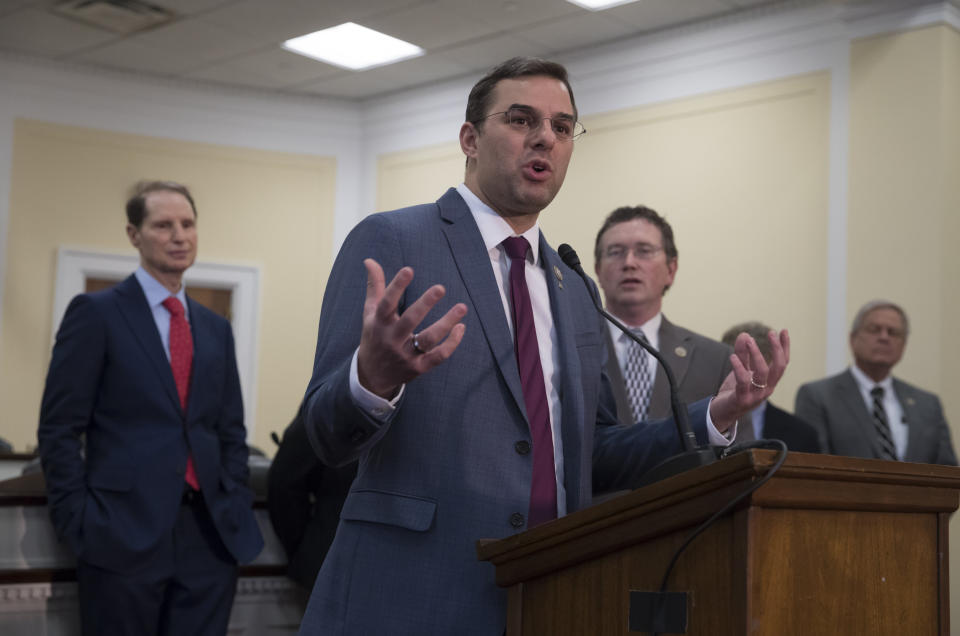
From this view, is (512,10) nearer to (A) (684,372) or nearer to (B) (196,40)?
(B) (196,40)

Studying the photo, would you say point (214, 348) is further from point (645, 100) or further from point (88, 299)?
point (645, 100)

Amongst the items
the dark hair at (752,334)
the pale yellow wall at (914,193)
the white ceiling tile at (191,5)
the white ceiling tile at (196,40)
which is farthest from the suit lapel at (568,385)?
the white ceiling tile at (196,40)

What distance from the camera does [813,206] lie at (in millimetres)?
6453

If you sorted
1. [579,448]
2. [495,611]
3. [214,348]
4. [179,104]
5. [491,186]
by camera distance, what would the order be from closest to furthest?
[495,611] < [579,448] < [491,186] < [214,348] < [179,104]

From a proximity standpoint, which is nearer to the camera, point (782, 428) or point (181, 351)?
point (181, 351)

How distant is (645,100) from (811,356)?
6.64ft

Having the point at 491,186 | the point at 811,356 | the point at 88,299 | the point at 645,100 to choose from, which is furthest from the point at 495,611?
the point at 645,100

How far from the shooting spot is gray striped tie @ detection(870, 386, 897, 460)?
16.1 feet

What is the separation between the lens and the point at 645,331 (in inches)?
124

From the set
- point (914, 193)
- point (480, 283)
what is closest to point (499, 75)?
point (480, 283)

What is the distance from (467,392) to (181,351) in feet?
5.74

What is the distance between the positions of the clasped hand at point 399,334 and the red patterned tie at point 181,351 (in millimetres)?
1816

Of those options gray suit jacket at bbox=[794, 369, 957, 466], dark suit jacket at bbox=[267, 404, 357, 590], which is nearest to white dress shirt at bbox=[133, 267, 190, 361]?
dark suit jacket at bbox=[267, 404, 357, 590]

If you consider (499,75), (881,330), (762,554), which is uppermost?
(499,75)
